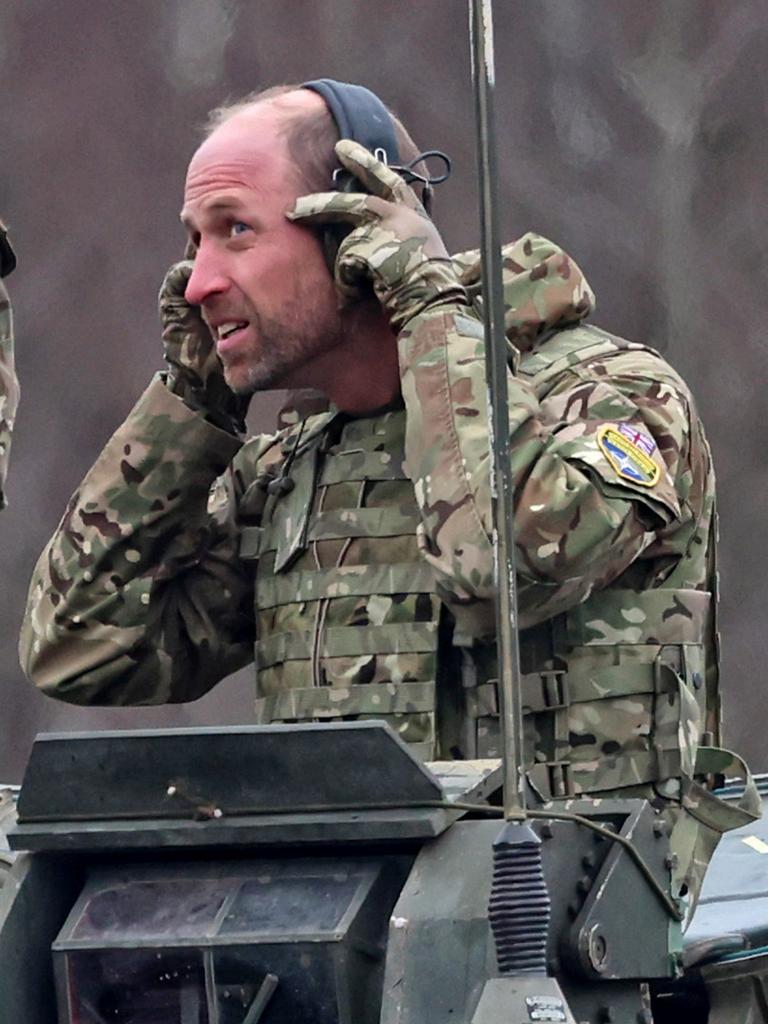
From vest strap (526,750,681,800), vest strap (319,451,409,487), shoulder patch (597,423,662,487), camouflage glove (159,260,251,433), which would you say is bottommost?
vest strap (526,750,681,800)

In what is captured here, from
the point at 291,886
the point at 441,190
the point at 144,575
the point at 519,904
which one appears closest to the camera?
the point at 519,904

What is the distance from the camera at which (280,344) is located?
3.85m

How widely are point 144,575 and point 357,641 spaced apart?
41 centimetres

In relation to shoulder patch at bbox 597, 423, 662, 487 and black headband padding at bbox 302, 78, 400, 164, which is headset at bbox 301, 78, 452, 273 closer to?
black headband padding at bbox 302, 78, 400, 164

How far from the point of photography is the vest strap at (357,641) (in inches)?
147

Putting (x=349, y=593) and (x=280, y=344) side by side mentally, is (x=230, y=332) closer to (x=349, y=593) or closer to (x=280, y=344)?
(x=280, y=344)

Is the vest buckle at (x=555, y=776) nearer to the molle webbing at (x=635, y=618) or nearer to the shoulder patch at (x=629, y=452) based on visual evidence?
the molle webbing at (x=635, y=618)

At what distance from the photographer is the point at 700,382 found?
29.2 ft

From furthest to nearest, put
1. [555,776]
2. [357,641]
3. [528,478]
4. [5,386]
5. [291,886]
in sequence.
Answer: [5,386]
[357,641]
[555,776]
[528,478]
[291,886]

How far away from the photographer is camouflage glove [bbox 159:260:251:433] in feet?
13.3

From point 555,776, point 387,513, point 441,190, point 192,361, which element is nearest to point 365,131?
point 192,361

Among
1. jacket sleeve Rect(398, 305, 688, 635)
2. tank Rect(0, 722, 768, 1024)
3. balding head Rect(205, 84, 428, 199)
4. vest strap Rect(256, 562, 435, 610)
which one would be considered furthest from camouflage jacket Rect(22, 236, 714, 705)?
tank Rect(0, 722, 768, 1024)

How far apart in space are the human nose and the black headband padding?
249 mm

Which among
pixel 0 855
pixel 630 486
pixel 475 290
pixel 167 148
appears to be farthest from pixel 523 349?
pixel 167 148
